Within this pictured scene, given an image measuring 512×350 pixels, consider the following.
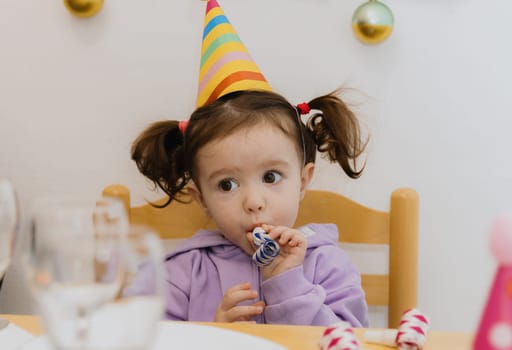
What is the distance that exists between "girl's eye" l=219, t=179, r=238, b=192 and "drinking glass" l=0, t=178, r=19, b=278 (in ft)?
1.80

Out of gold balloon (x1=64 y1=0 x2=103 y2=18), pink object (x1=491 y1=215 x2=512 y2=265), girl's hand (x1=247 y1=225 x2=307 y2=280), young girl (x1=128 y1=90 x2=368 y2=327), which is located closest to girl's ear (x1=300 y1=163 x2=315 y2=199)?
young girl (x1=128 y1=90 x2=368 y2=327)

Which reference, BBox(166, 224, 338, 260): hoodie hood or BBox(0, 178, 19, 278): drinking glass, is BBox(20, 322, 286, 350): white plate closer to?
BBox(0, 178, 19, 278): drinking glass

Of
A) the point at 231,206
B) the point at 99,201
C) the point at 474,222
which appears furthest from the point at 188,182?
the point at 99,201

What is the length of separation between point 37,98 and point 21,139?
3.6 inches

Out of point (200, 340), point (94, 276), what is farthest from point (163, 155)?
point (94, 276)

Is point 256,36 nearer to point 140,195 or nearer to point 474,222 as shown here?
point 140,195

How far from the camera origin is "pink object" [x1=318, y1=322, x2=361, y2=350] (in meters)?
0.67

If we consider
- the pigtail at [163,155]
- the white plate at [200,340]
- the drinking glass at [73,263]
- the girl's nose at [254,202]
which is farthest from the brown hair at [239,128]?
the drinking glass at [73,263]

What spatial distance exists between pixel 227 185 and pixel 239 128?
3.9 inches

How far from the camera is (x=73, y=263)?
49 centimetres

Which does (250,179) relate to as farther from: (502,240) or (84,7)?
(502,240)

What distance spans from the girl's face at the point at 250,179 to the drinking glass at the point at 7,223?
1.75ft

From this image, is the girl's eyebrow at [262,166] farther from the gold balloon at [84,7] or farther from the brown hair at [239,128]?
the gold balloon at [84,7]

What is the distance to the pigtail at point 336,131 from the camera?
1.26 m
